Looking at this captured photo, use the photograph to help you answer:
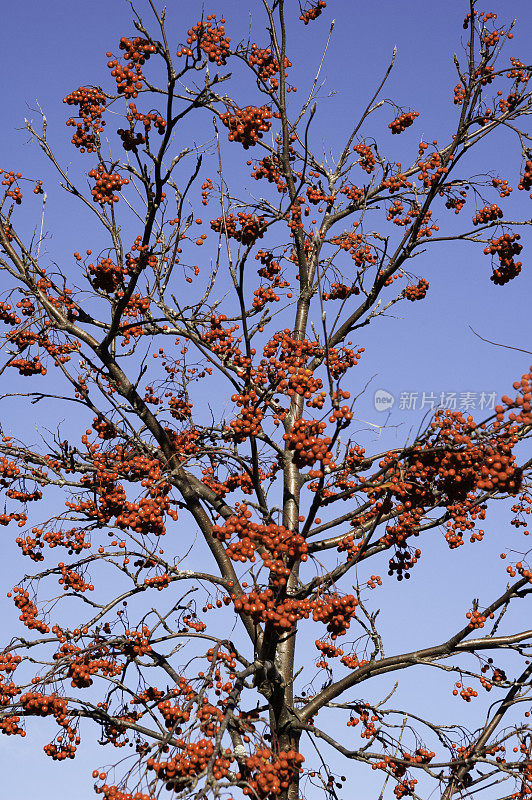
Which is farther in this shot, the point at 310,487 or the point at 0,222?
the point at 0,222

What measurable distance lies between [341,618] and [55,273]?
16.0 feet

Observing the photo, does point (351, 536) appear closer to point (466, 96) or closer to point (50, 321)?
point (50, 321)

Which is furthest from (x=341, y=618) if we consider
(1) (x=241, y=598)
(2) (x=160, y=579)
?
(2) (x=160, y=579)

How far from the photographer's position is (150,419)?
916cm

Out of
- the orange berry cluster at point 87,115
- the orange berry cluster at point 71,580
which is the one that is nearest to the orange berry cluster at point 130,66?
the orange berry cluster at point 87,115

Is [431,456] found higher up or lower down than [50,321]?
lower down

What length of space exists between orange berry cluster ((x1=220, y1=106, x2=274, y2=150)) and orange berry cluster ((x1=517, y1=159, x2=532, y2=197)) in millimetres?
3022

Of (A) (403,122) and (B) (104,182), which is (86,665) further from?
(A) (403,122)

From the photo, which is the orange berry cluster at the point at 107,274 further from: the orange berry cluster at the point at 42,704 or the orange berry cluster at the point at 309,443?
the orange berry cluster at the point at 42,704

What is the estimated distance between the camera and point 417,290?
418 inches

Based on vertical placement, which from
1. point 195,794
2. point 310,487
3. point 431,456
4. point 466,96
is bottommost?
point 195,794

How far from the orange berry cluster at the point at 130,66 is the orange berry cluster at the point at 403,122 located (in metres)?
3.66

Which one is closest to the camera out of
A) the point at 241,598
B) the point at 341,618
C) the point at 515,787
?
the point at 241,598

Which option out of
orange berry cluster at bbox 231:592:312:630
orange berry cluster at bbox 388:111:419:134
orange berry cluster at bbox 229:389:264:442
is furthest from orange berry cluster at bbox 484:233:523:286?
orange berry cluster at bbox 231:592:312:630
